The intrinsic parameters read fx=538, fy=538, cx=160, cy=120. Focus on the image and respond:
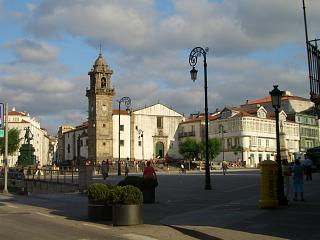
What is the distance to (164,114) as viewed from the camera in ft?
418

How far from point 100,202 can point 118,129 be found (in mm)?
92986

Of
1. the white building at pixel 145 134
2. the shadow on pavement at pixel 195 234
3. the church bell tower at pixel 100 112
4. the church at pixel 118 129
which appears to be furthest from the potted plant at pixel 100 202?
the white building at pixel 145 134

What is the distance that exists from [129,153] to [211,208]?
98436 mm

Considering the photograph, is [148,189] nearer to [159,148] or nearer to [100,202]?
[100,202]

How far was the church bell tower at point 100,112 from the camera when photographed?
111438mm

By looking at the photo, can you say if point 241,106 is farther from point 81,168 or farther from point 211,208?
point 211,208

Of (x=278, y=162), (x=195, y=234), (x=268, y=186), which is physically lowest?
(x=195, y=234)

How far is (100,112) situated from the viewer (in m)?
113

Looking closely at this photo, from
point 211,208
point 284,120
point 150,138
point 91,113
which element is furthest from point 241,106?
point 211,208

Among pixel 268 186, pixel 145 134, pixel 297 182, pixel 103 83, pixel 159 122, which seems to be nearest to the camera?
pixel 268 186

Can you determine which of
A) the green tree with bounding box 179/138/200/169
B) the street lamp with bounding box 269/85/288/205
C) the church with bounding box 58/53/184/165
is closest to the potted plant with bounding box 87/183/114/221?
the street lamp with bounding box 269/85/288/205

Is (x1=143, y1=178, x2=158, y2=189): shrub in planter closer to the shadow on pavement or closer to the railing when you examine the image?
the shadow on pavement

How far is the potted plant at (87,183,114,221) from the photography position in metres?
16.4

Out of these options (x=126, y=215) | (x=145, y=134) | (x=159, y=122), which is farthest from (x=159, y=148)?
(x=126, y=215)
